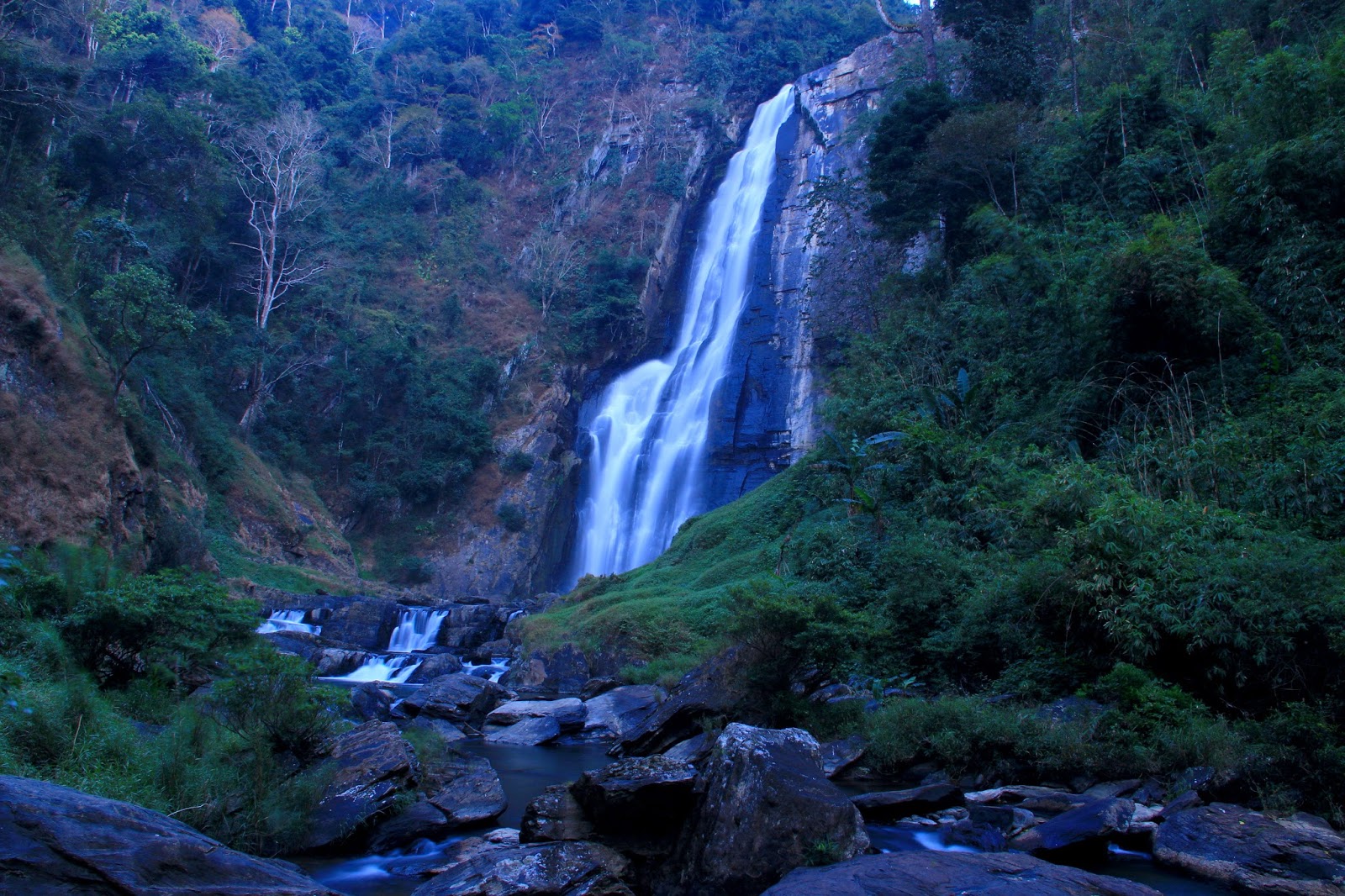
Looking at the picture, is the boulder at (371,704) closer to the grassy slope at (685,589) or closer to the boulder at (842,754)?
the grassy slope at (685,589)

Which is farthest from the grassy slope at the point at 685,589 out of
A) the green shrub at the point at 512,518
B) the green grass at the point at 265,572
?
the green shrub at the point at 512,518

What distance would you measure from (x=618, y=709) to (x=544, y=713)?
1.16 metres

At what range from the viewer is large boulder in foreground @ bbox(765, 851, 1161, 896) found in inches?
176

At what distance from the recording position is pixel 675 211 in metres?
43.0

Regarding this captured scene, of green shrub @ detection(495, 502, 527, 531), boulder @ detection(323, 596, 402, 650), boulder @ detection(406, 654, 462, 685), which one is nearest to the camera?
boulder @ detection(406, 654, 462, 685)

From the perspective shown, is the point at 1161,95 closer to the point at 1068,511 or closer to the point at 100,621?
the point at 1068,511

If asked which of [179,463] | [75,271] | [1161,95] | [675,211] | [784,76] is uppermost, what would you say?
[784,76]

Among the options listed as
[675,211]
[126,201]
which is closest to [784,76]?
[675,211]

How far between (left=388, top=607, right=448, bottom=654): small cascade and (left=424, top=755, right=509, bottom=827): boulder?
575 inches

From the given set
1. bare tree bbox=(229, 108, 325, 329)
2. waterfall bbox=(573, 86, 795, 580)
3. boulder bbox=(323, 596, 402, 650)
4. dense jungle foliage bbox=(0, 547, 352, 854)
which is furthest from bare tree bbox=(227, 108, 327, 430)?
dense jungle foliage bbox=(0, 547, 352, 854)

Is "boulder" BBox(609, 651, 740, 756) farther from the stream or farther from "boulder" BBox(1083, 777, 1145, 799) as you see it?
"boulder" BBox(1083, 777, 1145, 799)

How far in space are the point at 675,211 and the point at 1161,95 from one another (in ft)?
89.9

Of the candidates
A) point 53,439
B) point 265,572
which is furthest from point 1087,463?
point 265,572

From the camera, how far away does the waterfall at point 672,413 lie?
32469mm
